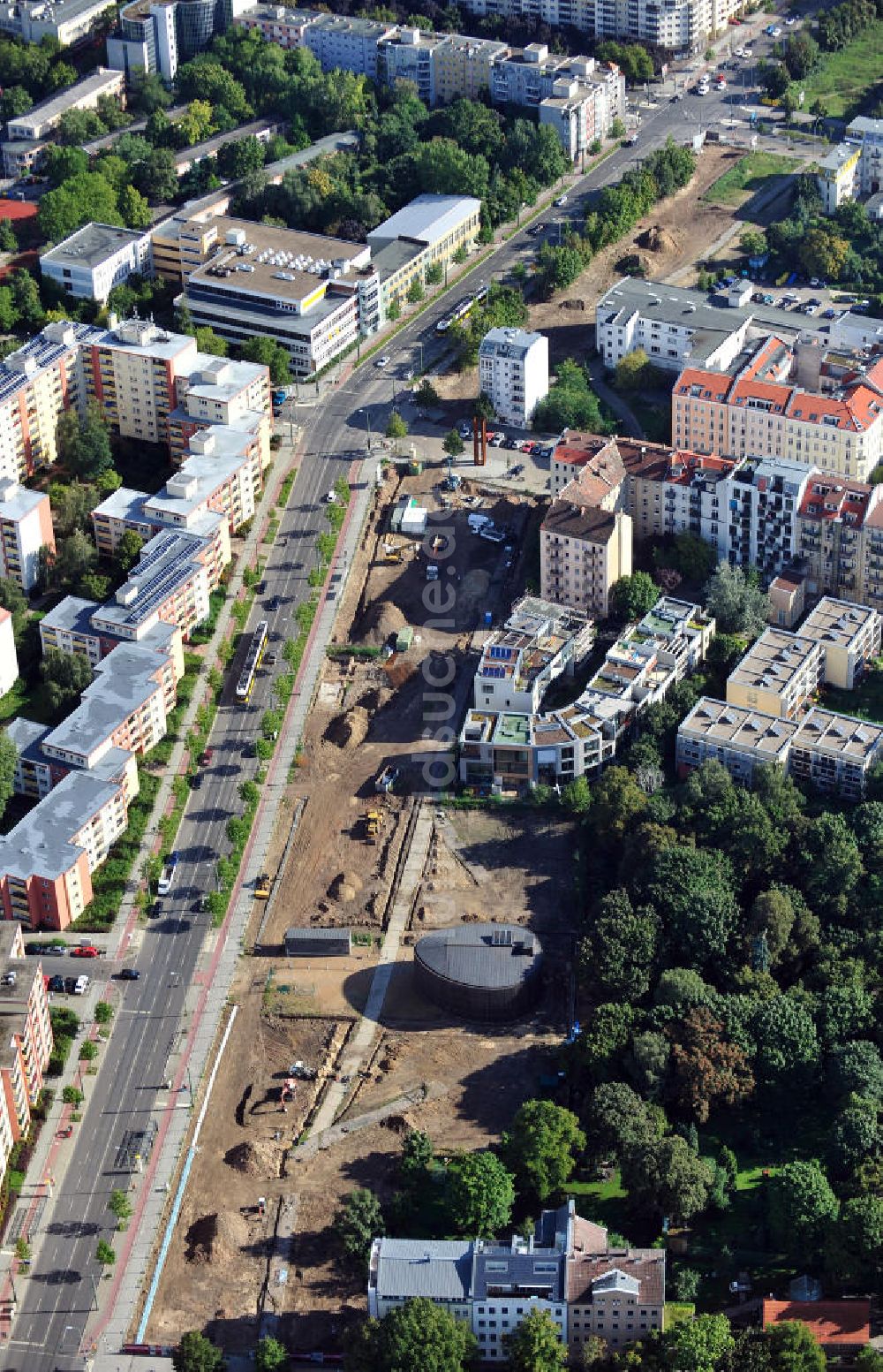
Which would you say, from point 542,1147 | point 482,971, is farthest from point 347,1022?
point 542,1147

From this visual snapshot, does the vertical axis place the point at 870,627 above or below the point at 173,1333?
above

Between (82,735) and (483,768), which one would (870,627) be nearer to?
(483,768)

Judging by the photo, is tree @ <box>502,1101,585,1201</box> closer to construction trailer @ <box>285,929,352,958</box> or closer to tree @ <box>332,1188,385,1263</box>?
tree @ <box>332,1188,385,1263</box>

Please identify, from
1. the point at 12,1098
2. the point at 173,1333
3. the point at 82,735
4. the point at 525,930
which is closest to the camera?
the point at 173,1333

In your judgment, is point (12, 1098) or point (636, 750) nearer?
point (12, 1098)

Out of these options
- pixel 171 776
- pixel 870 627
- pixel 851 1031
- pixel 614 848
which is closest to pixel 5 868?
pixel 171 776

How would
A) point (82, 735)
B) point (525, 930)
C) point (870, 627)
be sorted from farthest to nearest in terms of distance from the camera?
1. point (870, 627)
2. point (82, 735)
3. point (525, 930)

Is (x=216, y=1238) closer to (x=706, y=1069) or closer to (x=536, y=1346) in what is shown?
(x=536, y=1346)
